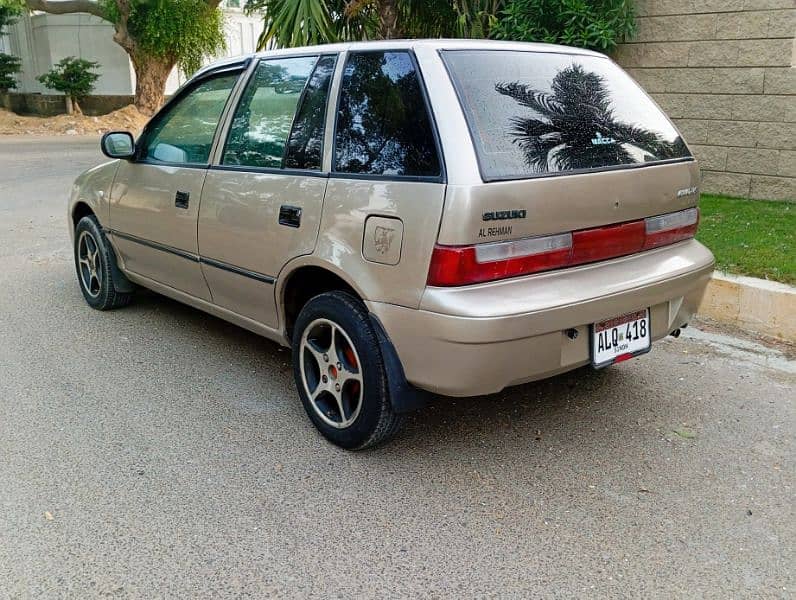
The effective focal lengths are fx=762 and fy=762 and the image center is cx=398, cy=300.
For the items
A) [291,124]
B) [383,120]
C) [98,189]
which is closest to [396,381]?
[383,120]

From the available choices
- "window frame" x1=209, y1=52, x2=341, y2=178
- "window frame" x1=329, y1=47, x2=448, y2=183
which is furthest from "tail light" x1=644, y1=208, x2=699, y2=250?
"window frame" x1=209, y1=52, x2=341, y2=178

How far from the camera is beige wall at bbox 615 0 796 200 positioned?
759 centimetres

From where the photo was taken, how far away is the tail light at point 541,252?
9.43ft

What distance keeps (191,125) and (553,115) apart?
225 centimetres

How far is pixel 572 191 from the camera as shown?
10.1 ft

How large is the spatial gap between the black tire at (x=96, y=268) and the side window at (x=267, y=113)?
1705mm

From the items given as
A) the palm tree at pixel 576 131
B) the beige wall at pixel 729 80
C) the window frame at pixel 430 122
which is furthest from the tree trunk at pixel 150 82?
the palm tree at pixel 576 131

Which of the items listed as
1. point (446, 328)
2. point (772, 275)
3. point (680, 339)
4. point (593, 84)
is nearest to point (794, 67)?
point (772, 275)

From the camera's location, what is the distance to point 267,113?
3918mm

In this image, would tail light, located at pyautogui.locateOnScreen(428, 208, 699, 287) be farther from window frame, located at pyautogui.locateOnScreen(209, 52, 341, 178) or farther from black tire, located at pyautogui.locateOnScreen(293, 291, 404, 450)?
window frame, located at pyautogui.locateOnScreen(209, 52, 341, 178)

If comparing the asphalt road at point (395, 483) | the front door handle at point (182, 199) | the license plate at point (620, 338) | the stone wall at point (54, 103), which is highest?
the stone wall at point (54, 103)

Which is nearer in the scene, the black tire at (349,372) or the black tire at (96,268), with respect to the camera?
the black tire at (349,372)

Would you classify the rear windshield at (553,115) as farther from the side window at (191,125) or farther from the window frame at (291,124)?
the side window at (191,125)

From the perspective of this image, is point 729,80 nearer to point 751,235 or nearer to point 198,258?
point 751,235
